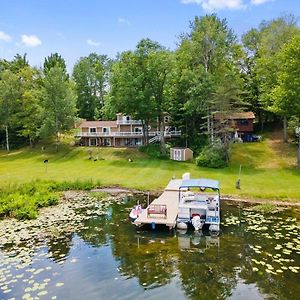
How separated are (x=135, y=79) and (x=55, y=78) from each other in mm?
15095

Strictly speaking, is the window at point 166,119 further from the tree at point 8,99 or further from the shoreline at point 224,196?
the tree at point 8,99

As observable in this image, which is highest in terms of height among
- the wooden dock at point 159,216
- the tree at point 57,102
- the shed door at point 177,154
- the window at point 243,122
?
the tree at point 57,102

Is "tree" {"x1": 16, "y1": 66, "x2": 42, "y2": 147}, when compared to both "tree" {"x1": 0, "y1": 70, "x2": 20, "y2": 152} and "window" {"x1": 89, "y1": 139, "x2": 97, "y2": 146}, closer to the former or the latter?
"tree" {"x1": 0, "y1": 70, "x2": 20, "y2": 152}

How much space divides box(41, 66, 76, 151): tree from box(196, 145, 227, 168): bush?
83.6 feet

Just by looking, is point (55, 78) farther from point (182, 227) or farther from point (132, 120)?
point (182, 227)

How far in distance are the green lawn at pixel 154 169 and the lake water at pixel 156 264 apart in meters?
10.5

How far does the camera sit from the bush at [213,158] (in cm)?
4206

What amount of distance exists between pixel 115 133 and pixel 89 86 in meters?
24.3

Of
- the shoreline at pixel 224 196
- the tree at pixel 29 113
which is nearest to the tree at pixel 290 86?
the shoreline at pixel 224 196

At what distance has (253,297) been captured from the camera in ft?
44.3

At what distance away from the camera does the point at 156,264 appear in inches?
644

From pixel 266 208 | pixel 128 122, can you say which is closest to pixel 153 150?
pixel 128 122

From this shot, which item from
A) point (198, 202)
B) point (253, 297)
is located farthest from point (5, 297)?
point (198, 202)

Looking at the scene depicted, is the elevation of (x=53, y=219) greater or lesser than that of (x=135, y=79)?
lesser
